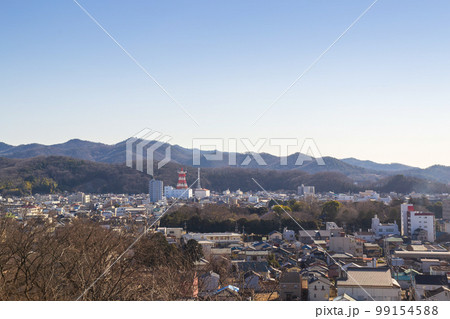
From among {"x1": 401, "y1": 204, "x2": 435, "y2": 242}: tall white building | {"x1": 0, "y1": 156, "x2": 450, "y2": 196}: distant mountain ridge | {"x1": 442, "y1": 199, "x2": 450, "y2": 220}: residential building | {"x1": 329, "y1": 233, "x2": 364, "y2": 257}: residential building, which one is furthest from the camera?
{"x1": 0, "y1": 156, "x2": 450, "y2": 196}: distant mountain ridge

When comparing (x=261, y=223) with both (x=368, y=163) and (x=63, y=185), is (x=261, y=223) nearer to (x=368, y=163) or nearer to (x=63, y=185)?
(x=63, y=185)

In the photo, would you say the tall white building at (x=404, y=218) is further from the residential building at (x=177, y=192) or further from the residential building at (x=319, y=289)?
the residential building at (x=177, y=192)

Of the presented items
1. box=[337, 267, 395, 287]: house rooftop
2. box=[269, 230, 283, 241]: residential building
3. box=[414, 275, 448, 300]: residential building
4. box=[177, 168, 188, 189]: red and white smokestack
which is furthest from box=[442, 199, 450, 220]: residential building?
box=[177, 168, 188, 189]: red and white smokestack

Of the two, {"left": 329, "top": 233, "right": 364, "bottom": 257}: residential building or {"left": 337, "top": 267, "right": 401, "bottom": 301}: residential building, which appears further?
{"left": 329, "top": 233, "right": 364, "bottom": 257}: residential building

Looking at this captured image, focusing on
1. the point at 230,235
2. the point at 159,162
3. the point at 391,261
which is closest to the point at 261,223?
the point at 230,235

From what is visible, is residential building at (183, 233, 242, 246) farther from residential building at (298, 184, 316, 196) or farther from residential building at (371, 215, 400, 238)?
residential building at (298, 184, 316, 196)

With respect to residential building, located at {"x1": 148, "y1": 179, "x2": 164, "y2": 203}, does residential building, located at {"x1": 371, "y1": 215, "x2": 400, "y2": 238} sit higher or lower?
lower

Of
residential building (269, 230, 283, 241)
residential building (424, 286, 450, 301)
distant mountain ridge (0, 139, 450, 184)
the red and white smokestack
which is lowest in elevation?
residential building (269, 230, 283, 241)

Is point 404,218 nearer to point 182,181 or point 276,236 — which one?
point 276,236

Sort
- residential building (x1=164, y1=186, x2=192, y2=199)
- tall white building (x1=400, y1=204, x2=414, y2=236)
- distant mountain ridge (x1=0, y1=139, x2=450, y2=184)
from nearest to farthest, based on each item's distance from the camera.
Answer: tall white building (x1=400, y1=204, x2=414, y2=236), distant mountain ridge (x1=0, y1=139, x2=450, y2=184), residential building (x1=164, y1=186, x2=192, y2=199)
